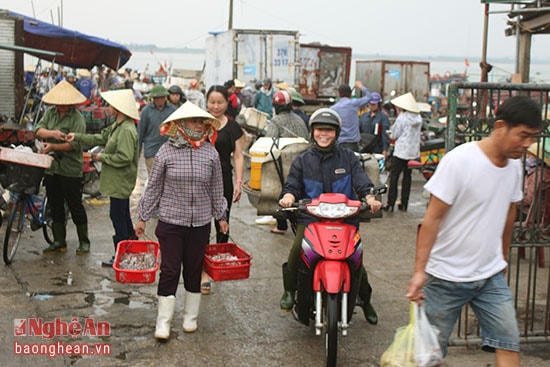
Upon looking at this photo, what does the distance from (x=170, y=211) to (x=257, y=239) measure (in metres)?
3.86

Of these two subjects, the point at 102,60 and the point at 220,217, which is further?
the point at 102,60

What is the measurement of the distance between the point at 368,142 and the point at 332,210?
7.89 m

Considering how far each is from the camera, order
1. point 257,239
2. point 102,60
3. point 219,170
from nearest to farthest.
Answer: point 219,170 < point 257,239 < point 102,60

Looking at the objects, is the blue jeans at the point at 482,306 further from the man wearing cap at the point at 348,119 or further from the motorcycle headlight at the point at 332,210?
the man wearing cap at the point at 348,119

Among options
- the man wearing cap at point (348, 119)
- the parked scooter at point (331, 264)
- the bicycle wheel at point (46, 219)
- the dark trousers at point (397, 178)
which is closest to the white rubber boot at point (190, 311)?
the parked scooter at point (331, 264)

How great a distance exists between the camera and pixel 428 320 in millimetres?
3998

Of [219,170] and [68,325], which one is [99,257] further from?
[219,170]

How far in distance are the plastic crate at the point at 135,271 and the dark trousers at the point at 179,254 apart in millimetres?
102

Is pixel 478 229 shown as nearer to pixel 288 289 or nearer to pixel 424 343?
pixel 424 343

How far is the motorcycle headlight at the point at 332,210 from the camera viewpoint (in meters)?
5.08

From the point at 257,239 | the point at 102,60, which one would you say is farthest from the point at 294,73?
the point at 257,239

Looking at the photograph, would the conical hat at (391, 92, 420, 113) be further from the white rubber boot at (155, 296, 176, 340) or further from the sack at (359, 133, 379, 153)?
the white rubber boot at (155, 296, 176, 340)

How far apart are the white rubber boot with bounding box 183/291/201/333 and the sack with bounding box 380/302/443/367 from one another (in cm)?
226

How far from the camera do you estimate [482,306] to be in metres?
3.93
